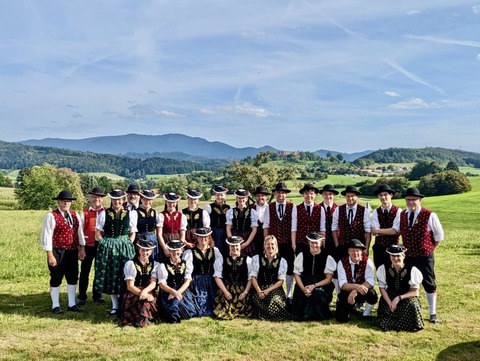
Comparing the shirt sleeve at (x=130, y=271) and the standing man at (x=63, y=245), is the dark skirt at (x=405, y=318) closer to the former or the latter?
the shirt sleeve at (x=130, y=271)

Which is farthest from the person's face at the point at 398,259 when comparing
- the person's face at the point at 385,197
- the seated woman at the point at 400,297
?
the person's face at the point at 385,197

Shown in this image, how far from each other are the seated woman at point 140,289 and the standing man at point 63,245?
1146mm

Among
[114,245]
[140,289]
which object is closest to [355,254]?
[140,289]

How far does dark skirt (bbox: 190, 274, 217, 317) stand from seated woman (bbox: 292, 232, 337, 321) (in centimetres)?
136

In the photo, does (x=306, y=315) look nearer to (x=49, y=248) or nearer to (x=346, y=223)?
(x=346, y=223)

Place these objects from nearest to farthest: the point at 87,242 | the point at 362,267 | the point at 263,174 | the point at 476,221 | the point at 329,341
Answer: the point at 329,341
the point at 362,267
the point at 87,242
the point at 476,221
the point at 263,174

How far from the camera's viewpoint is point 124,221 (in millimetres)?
7180

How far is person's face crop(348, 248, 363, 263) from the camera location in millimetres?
6488

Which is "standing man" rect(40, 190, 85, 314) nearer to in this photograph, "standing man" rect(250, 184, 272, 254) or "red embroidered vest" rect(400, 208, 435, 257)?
"standing man" rect(250, 184, 272, 254)

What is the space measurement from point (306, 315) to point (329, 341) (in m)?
0.99

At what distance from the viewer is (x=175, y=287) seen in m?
6.83

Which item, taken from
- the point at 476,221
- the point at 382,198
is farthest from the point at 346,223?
the point at 476,221

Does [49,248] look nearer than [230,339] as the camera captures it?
No

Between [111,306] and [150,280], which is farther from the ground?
[150,280]
